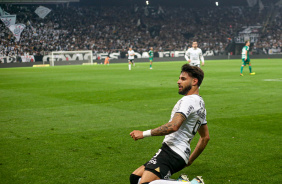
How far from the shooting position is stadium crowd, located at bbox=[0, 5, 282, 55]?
63.4 m

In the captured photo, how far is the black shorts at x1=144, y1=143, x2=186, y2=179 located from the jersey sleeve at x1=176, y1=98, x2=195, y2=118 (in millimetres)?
506

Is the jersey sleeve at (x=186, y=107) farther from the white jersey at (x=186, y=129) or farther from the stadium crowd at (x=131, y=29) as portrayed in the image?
the stadium crowd at (x=131, y=29)

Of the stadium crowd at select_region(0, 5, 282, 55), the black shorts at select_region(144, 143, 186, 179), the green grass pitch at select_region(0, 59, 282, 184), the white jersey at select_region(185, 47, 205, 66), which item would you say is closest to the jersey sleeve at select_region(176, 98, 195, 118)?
the black shorts at select_region(144, 143, 186, 179)

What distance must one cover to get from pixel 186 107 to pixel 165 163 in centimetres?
68

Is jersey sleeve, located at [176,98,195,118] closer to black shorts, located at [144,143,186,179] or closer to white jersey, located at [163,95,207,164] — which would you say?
white jersey, located at [163,95,207,164]

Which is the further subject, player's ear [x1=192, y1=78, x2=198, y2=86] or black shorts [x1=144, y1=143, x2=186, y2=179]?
player's ear [x1=192, y1=78, x2=198, y2=86]

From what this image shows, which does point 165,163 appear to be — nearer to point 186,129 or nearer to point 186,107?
point 186,129

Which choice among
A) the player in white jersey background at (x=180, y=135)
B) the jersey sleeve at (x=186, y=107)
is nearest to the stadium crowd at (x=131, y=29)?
the player in white jersey background at (x=180, y=135)

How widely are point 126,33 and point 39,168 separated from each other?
6719 cm

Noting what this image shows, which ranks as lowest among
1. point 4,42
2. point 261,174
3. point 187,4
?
point 261,174

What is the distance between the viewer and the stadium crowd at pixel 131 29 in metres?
63.4

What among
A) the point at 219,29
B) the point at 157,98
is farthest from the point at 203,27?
the point at 157,98

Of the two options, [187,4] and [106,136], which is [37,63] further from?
[106,136]

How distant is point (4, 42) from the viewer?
5866 centimetres
